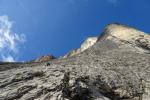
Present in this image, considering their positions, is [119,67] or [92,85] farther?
[119,67]

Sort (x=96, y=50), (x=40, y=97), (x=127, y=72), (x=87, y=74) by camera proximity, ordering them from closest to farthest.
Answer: (x=40, y=97) → (x=87, y=74) → (x=127, y=72) → (x=96, y=50)

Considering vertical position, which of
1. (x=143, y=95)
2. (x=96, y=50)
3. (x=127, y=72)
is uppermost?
(x=96, y=50)

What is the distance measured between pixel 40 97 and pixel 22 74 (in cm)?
417

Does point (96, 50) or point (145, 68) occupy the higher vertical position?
point (96, 50)

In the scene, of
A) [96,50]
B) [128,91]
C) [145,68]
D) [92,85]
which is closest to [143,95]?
[128,91]

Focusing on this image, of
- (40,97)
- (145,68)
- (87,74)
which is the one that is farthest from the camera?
(145,68)

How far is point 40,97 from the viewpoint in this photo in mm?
23469

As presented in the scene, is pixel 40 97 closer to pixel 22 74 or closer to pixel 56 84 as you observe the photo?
pixel 56 84

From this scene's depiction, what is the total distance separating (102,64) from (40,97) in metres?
12.0

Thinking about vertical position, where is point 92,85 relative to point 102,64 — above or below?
below

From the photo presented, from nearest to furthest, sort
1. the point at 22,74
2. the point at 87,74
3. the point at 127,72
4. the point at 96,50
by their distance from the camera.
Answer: the point at 22,74, the point at 87,74, the point at 127,72, the point at 96,50

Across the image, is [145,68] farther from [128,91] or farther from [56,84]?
[56,84]

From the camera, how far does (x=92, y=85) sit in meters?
27.2

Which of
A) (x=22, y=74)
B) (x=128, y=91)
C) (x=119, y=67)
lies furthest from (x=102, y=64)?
(x=22, y=74)
